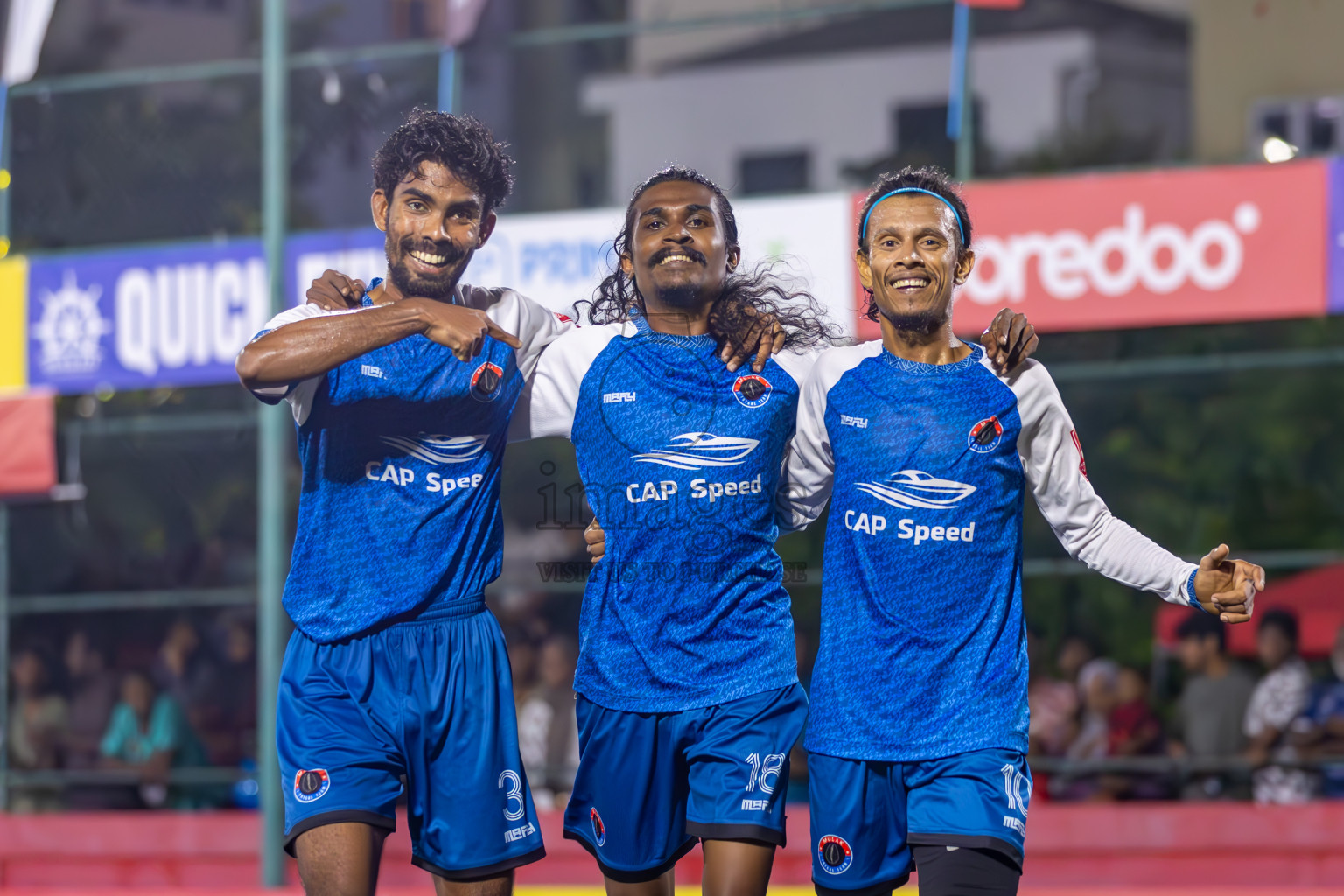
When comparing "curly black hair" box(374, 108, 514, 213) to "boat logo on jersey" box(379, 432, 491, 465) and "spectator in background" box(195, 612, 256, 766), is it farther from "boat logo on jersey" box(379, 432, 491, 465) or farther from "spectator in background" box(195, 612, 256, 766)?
"spectator in background" box(195, 612, 256, 766)

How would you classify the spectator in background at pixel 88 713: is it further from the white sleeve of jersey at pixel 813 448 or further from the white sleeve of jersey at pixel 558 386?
the white sleeve of jersey at pixel 813 448

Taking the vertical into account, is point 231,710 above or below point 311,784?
below

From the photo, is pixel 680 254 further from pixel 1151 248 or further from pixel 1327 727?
pixel 1327 727

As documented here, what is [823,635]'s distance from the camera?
3.84 meters

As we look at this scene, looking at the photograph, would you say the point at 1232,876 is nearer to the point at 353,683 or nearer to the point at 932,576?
the point at 932,576

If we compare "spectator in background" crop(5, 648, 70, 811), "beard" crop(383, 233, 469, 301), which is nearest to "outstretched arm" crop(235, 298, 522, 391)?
"beard" crop(383, 233, 469, 301)

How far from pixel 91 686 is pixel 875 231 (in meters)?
7.90

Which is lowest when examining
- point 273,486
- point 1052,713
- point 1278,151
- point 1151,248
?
point 1052,713

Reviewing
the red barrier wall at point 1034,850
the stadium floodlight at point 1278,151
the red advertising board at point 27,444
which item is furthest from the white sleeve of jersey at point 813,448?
the red advertising board at point 27,444

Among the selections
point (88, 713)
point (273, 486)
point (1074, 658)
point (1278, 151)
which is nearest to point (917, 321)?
point (1074, 658)

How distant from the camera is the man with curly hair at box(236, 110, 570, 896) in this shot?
147 inches

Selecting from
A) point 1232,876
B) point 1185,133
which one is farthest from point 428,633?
point 1185,133

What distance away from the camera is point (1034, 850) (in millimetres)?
7684

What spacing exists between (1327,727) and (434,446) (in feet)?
19.3
